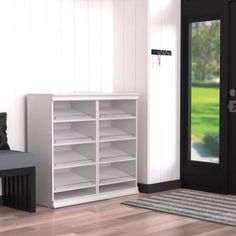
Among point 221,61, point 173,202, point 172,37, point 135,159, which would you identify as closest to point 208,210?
point 173,202

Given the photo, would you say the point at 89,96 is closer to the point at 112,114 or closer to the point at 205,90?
the point at 112,114

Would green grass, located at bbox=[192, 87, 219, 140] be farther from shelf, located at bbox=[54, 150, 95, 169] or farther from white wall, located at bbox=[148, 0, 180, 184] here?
shelf, located at bbox=[54, 150, 95, 169]

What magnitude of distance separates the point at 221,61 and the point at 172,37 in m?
0.58

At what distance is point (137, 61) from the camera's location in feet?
17.2

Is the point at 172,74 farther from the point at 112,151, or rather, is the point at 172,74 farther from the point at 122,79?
the point at 112,151

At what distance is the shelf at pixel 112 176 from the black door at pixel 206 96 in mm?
657

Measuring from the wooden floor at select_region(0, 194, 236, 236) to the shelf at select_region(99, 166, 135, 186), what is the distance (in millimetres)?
432

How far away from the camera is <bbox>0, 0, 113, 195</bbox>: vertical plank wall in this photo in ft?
15.3

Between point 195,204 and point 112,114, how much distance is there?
1.12 meters

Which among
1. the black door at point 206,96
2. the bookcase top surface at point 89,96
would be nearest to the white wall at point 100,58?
the black door at point 206,96

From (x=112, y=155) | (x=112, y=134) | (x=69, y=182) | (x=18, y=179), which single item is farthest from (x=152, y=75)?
(x=18, y=179)

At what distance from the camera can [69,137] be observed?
187 inches

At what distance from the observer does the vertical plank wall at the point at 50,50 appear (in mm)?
4660

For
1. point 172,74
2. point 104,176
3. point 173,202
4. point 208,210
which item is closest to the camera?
point 208,210
